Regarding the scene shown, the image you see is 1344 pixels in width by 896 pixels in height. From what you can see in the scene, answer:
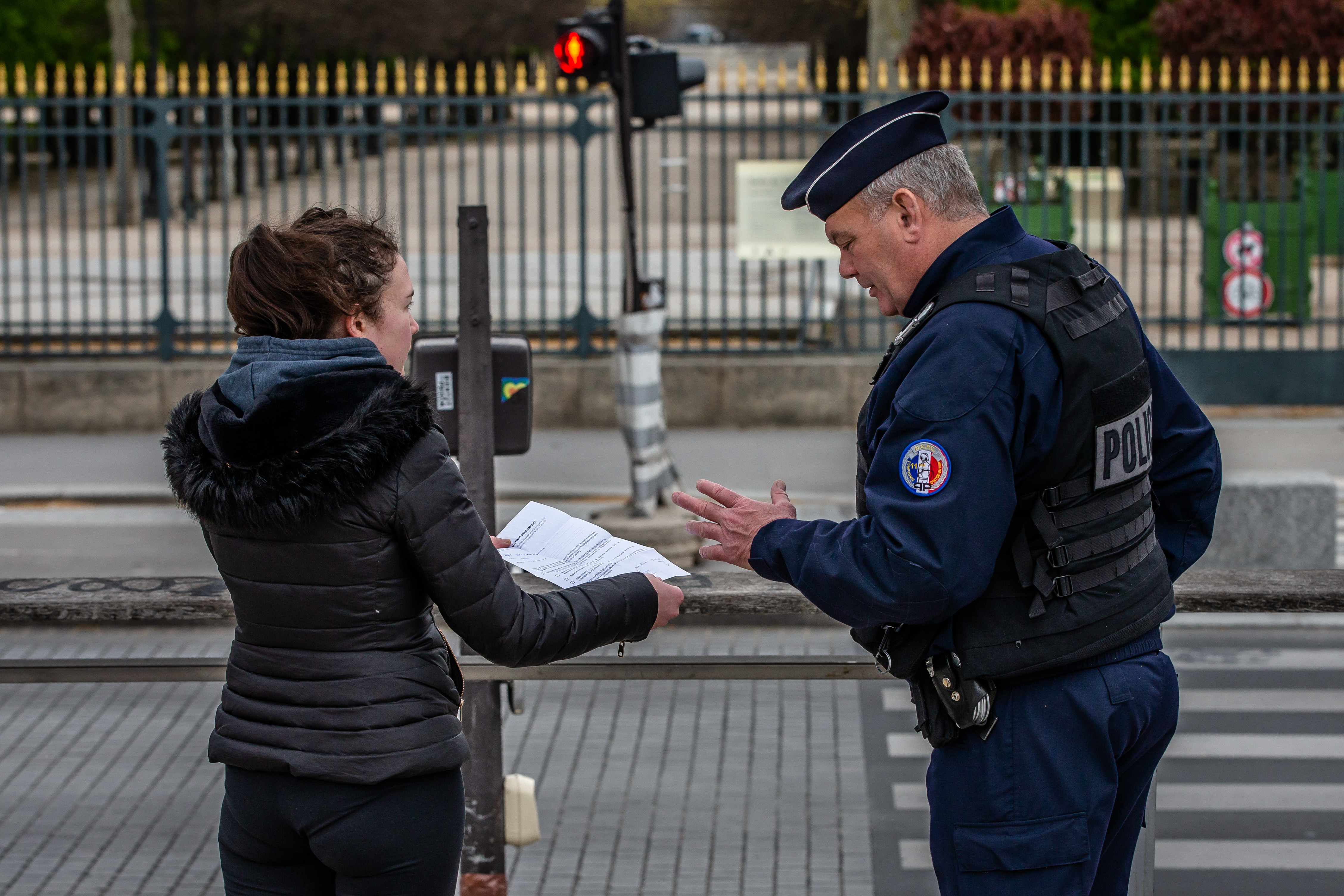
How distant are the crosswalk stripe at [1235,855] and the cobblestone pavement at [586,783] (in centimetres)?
17

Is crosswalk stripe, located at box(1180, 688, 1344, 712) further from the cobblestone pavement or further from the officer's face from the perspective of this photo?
the officer's face

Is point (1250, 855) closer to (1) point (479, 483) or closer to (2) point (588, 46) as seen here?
(1) point (479, 483)

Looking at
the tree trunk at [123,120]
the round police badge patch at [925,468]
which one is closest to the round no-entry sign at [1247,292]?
the tree trunk at [123,120]

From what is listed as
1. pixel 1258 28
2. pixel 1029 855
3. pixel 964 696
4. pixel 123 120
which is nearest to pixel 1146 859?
pixel 1029 855

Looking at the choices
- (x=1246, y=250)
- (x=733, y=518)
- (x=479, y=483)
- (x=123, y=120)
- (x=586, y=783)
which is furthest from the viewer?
(x=123, y=120)

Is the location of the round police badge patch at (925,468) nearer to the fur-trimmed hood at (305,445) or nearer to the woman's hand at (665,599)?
the woman's hand at (665,599)

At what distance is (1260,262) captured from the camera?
1357 centimetres

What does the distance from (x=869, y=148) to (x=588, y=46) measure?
6395 millimetres

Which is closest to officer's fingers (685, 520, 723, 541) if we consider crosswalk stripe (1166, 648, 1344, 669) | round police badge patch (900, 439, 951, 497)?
round police badge patch (900, 439, 951, 497)

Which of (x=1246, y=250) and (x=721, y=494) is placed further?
(x=1246, y=250)

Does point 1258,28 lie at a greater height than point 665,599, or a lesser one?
greater

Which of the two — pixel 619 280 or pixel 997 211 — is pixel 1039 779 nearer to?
pixel 997 211

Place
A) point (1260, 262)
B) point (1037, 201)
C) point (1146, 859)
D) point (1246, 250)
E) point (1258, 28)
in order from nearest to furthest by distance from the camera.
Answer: point (1146, 859)
point (1246, 250)
point (1260, 262)
point (1037, 201)
point (1258, 28)

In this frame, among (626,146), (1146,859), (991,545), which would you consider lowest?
(1146,859)
